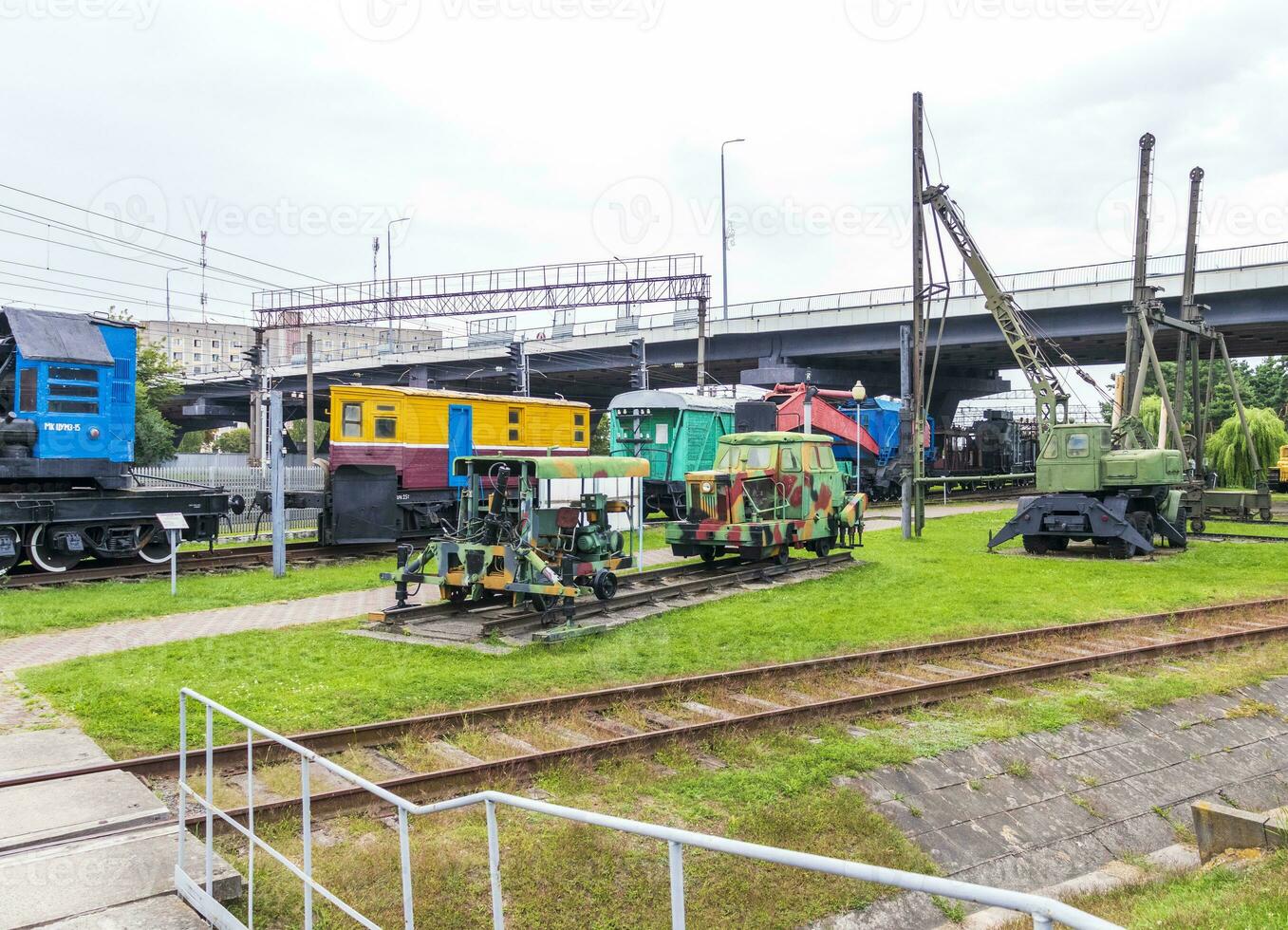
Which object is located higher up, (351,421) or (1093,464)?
(351,421)

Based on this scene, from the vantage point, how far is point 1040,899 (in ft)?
7.16

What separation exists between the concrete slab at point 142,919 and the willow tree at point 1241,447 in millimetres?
48005

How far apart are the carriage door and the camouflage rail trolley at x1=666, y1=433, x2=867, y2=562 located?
7.00 m

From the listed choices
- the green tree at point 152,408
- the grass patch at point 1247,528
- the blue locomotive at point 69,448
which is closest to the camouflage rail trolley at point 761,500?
the blue locomotive at point 69,448

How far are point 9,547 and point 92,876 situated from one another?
12.1 m

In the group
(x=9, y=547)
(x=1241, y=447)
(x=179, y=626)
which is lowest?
(x=179, y=626)

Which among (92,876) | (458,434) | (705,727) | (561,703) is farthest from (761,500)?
(92,876)

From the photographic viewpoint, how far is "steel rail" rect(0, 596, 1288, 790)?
6855mm

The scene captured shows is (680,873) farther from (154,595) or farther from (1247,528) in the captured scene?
(1247,528)

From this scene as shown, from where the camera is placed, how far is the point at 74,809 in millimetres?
5988

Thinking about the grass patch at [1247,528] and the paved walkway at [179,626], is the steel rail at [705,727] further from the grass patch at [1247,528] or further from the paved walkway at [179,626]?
the grass patch at [1247,528]

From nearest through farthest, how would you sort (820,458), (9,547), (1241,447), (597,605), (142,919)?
(142,919), (597,605), (9,547), (820,458), (1241,447)

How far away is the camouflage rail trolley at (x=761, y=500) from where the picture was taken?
16.1 metres

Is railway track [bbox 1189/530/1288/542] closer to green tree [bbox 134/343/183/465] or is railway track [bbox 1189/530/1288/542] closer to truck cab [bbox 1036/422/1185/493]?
truck cab [bbox 1036/422/1185/493]
